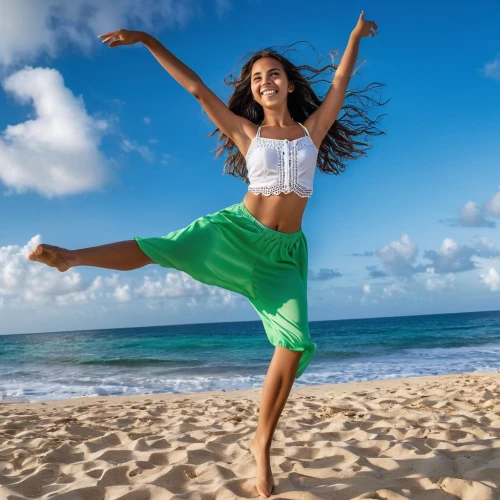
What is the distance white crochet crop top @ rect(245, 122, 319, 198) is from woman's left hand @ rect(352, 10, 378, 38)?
0.81 metres

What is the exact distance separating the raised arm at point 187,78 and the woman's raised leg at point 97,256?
97cm

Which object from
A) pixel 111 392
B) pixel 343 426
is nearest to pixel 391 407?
pixel 343 426

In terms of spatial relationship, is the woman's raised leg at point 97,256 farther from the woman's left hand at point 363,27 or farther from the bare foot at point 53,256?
the woman's left hand at point 363,27

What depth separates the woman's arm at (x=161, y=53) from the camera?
3.00 m

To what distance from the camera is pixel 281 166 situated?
2.94 metres

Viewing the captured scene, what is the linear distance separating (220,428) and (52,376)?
35.0ft

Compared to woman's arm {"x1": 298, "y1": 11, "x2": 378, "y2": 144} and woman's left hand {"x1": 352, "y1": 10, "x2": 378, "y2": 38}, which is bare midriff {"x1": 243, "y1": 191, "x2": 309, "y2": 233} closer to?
woman's arm {"x1": 298, "y1": 11, "x2": 378, "y2": 144}

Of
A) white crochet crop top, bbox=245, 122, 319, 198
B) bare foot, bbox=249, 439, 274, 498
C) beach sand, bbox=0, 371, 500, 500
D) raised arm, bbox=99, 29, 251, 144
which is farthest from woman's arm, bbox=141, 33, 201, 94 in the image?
beach sand, bbox=0, 371, 500, 500

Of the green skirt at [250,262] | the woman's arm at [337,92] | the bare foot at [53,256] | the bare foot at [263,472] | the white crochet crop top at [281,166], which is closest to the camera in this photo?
the bare foot at [53,256]

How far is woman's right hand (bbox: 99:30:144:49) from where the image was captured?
118 inches

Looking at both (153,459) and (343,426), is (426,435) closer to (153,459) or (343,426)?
(343,426)

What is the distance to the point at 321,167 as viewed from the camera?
3.86 meters

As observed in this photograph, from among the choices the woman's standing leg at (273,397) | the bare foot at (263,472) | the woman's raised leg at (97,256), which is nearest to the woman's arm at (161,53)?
the woman's raised leg at (97,256)

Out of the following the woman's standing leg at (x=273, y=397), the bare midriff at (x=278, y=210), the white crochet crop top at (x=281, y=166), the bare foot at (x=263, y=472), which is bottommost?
the bare foot at (x=263, y=472)
